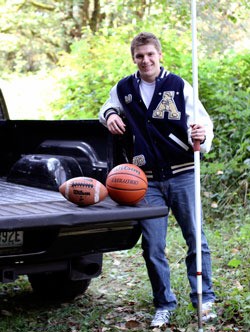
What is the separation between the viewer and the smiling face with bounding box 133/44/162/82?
4891 mm

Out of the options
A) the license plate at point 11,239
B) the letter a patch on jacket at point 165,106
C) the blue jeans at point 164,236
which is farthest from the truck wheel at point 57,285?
the letter a patch on jacket at point 165,106

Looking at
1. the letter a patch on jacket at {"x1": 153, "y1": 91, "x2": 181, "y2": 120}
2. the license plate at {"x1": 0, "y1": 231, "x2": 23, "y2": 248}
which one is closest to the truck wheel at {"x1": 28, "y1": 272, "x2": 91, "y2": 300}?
the license plate at {"x1": 0, "y1": 231, "x2": 23, "y2": 248}

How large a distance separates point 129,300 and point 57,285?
0.60 m

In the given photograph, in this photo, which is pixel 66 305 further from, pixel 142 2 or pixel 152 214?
pixel 142 2

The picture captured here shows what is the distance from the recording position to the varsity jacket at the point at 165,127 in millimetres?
4867

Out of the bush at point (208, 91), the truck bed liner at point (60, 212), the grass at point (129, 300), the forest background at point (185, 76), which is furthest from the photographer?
the bush at point (208, 91)

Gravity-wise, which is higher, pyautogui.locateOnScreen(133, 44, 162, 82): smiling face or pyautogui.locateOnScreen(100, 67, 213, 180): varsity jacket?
pyautogui.locateOnScreen(133, 44, 162, 82): smiling face

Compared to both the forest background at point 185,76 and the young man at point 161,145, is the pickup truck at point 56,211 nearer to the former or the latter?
the young man at point 161,145

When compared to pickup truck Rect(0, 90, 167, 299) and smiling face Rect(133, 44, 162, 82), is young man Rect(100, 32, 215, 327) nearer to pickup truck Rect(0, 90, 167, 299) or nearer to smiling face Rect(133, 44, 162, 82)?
smiling face Rect(133, 44, 162, 82)

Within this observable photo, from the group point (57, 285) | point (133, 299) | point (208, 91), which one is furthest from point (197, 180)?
point (208, 91)

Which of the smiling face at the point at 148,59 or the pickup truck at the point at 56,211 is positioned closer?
the pickup truck at the point at 56,211

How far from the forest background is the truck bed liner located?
101 centimetres

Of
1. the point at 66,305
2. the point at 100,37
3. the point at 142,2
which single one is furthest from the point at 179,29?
the point at 66,305

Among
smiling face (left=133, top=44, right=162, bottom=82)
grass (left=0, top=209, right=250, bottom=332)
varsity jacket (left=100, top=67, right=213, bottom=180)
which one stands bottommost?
grass (left=0, top=209, right=250, bottom=332)
